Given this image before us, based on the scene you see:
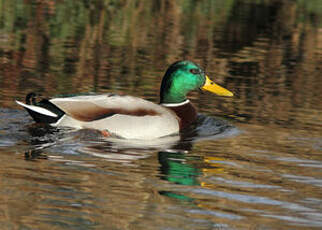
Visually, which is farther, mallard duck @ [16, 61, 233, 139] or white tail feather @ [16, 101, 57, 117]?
mallard duck @ [16, 61, 233, 139]

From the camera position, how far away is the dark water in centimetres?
670

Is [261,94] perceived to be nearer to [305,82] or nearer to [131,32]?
[305,82]

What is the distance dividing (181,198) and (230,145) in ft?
8.72

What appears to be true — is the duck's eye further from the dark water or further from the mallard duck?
the mallard duck

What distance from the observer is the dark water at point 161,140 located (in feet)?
22.0

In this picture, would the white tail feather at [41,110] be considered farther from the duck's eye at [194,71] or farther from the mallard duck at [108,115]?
the duck's eye at [194,71]

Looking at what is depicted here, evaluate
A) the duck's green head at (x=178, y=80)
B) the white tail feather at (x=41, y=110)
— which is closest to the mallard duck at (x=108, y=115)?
the white tail feather at (x=41, y=110)

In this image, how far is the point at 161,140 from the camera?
32.3ft

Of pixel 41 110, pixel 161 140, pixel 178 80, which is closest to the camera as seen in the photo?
pixel 41 110

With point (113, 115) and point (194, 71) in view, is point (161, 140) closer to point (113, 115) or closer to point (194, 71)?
point (113, 115)

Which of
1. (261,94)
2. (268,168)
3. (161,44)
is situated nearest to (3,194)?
(268,168)

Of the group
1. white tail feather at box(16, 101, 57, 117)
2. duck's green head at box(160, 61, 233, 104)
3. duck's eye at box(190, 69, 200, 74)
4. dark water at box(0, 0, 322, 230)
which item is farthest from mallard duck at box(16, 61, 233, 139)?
duck's eye at box(190, 69, 200, 74)

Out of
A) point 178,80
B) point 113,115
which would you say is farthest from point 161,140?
point 178,80

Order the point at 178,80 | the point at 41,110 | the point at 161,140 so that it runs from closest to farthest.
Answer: the point at 41,110 → the point at 161,140 → the point at 178,80
